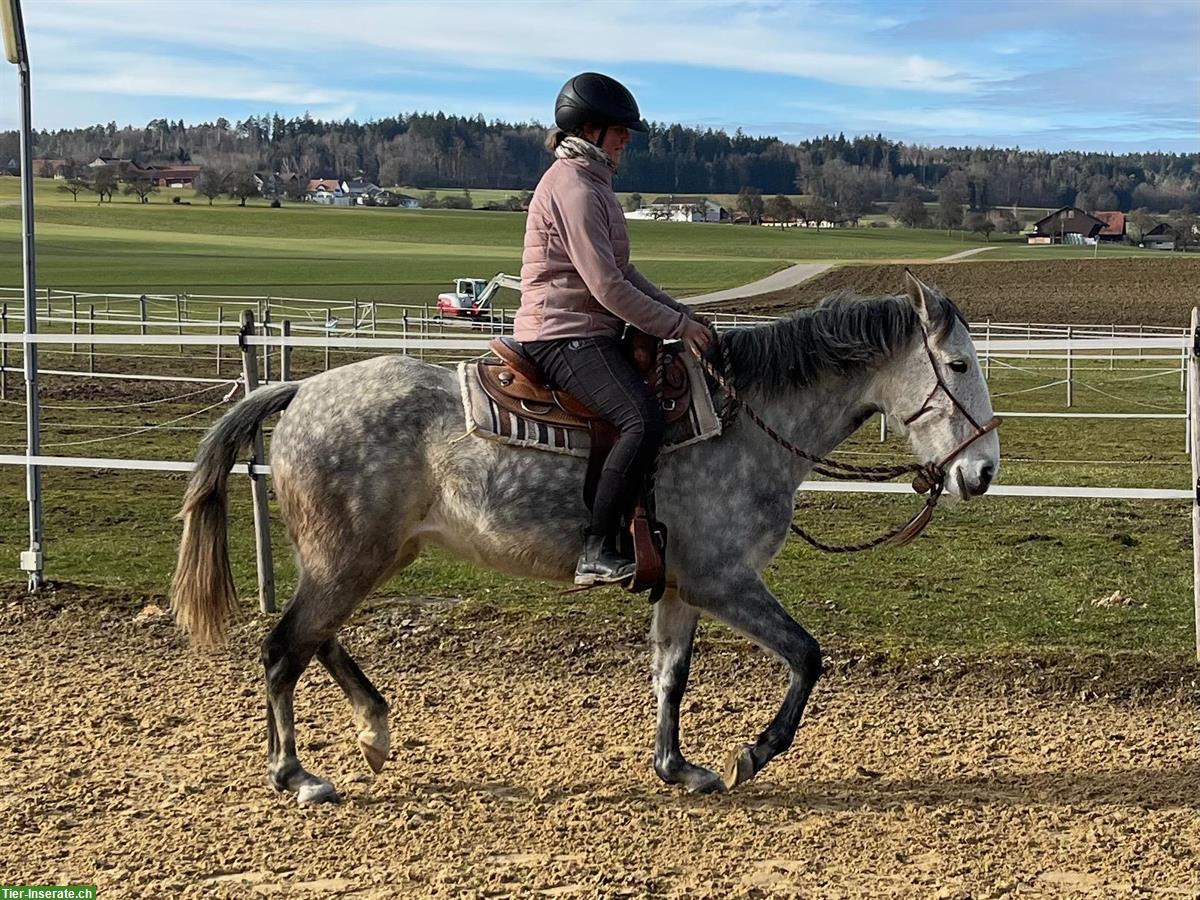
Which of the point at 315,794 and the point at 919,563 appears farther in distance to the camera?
the point at 919,563

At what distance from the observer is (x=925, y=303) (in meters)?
4.61

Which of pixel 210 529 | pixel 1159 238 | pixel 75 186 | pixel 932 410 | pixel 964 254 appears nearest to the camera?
pixel 932 410

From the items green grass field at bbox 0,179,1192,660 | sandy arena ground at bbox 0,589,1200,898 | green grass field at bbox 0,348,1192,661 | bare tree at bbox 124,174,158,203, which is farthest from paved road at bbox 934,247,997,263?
sandy arena ground at bbox 0,589,1200,898

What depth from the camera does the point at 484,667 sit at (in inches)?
258

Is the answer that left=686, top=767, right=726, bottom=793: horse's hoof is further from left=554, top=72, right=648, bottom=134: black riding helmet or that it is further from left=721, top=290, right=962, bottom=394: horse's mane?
left=554, top=72, right=648, bottom=134: black riding helmet

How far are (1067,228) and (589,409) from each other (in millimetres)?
118734

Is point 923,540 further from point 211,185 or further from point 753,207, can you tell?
point 211,185

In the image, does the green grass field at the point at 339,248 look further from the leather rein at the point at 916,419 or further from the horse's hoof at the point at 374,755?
the leather rein at the point at 916,419

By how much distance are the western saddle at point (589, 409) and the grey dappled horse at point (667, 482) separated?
0.10m

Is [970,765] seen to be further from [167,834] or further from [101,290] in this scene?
[101,290]

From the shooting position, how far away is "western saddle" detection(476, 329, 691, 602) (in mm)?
4652

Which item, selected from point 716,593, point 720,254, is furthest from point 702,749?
point 720,254

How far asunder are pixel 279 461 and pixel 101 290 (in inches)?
1987

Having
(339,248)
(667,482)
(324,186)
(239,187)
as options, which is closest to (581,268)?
(667,482)
